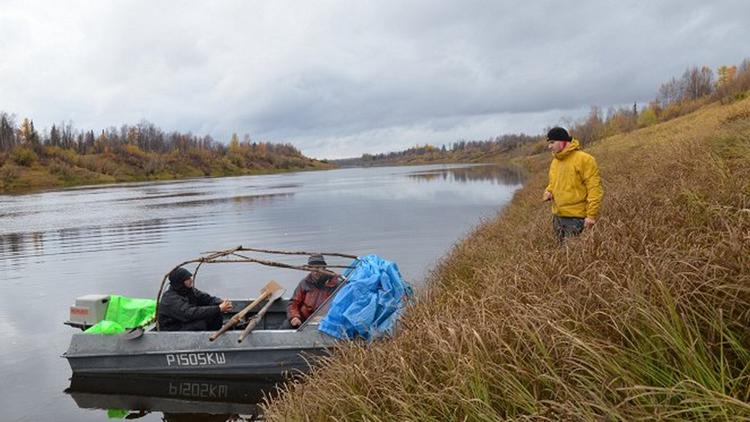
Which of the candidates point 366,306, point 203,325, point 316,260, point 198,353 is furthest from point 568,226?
point 203,325

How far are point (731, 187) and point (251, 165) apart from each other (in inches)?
6269

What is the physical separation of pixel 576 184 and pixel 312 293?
4.46 meters

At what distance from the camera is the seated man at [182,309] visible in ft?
28.6

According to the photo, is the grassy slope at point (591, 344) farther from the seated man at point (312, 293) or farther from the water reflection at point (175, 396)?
the seated man at point (312, 293)

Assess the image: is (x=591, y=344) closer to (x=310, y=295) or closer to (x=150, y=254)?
(x=310, y=295)

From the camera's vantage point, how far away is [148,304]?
9.85 m

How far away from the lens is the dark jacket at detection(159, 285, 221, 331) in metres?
8.73

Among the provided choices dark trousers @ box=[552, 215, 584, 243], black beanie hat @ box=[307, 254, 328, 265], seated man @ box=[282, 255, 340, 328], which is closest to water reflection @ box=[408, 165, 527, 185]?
black beanie hat @ box=[307, 254, 328, 265]

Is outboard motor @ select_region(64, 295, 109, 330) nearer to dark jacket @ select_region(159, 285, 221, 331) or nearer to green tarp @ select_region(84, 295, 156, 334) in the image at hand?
green tarp @ select_region(84, 295, 156, 334)

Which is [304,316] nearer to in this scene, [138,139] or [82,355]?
[82,355]

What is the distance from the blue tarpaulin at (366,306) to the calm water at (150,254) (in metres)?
1.84

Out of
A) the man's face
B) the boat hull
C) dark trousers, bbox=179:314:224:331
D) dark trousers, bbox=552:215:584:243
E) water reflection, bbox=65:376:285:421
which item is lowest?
water reflection, bbox=65:376:285:421

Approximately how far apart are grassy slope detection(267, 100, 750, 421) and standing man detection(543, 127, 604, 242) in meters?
0.96

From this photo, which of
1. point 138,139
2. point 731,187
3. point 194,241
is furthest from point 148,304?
point 138,139
